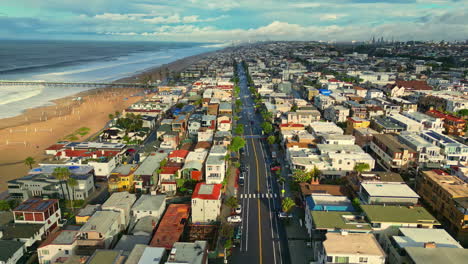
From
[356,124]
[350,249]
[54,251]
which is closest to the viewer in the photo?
[350,249]

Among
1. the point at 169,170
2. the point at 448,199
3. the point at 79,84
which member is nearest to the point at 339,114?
the point at 448,199

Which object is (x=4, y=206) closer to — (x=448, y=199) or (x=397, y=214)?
(x=397, y=214)

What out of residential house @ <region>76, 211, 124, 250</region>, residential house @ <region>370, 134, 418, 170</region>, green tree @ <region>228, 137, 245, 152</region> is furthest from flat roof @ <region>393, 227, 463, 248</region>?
green tree @ <region>228, 137, 245, 152</region>

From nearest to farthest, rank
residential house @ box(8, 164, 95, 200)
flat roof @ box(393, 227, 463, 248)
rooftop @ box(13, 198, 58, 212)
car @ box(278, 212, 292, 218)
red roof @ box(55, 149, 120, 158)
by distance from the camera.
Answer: flat roof @ box(393, 227, 463, 248) < rooftop @ box(13, 198, 58, 212) < car @ box(278, 212, 292, 218) < residential house @ box(8, 164, 95, 200) < red roof @ box(55, 149, 120, 158)

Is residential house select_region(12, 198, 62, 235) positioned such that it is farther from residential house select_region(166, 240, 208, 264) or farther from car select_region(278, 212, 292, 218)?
car select_region(278, 212, 292, 218)

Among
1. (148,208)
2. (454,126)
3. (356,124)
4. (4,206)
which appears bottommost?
(4,206)

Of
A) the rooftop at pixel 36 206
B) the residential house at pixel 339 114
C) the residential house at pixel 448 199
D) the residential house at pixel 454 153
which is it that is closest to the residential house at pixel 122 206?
the rooftop at pixel 36 206

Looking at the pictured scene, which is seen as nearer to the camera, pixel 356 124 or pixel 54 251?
pixel 54 251
